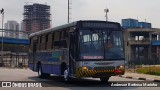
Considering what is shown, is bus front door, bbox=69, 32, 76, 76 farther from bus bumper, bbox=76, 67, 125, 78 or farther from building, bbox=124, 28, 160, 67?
building, bbox=124, 28, 160, 67

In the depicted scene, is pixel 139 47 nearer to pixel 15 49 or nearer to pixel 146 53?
pixel 146 53

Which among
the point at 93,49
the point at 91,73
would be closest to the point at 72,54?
the point at 93,49

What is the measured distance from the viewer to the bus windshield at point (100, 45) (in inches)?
695

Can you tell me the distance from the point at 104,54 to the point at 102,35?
3.23ft

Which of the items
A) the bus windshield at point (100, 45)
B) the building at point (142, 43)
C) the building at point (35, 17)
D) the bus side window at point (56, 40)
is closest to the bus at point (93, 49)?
the bus windshield at point (100, 45)

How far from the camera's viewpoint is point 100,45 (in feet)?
58.5

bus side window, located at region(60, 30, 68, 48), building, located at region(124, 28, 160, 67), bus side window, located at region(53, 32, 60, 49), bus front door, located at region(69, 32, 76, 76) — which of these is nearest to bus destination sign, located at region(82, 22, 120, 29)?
bus front door, located at region(69, 32, 76, 76)

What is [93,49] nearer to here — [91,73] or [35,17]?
[91,73]

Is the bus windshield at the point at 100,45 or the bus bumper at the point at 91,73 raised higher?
the bus windshield at the point at 100,45

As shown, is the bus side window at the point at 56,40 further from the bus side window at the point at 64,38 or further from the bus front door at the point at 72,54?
the bus front door at the point at 72,54

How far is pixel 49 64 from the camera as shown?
22750 millimetres

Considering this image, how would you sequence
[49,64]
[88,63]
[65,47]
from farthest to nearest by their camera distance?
[49,64] → [65,47] → [88,63]

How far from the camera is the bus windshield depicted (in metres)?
17.7

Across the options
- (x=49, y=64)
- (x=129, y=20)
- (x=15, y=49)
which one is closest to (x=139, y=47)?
(x=129, y=20)
